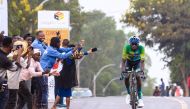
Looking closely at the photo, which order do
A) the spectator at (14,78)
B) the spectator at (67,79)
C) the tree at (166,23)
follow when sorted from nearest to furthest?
the spectator at (14,78), the spectator at (67,79), the tree at (166,23)

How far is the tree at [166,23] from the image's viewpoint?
6072 centimetres

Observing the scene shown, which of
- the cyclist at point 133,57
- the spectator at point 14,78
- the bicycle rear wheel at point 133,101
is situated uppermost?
the cyclist at point 133,57

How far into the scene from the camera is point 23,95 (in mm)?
18281

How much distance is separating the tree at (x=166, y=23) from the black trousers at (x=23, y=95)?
42568 mm

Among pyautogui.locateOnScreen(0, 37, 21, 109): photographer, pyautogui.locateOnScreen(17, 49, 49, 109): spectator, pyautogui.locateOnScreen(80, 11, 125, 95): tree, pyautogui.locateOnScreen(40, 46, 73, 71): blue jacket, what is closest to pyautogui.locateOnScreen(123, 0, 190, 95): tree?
pyautogui.locateOnScreen(40, 46, 73, 71): blue jacket

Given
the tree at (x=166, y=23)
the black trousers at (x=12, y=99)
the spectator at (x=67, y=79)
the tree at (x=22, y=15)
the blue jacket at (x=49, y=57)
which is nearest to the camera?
the black trousers at (x=12, y=99)

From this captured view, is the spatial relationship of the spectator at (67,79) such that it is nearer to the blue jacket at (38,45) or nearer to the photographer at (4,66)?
the blue jacket at (38,45)

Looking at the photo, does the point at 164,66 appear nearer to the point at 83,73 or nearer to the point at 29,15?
the point at 29,15

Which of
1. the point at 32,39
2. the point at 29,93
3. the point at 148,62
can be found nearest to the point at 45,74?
the point at 29,93

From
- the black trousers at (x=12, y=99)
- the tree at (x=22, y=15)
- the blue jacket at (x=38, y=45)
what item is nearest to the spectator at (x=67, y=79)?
the blue jacket at (x=38, y=45)

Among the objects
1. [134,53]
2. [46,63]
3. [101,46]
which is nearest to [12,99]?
[46,63]

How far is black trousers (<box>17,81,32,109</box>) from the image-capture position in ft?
59.7

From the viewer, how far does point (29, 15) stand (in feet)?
167

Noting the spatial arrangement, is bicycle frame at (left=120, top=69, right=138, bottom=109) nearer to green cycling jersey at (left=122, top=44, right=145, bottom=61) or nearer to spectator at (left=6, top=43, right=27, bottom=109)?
green cycling jersey at (left=122, top=44, right=145, bottom=61)
